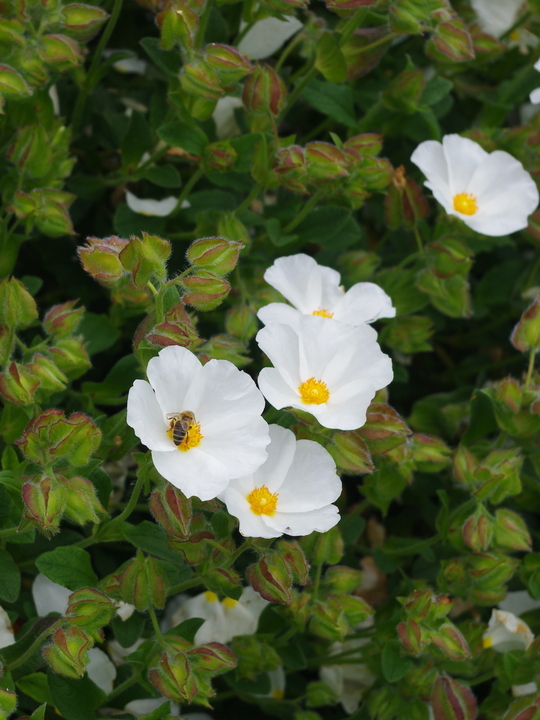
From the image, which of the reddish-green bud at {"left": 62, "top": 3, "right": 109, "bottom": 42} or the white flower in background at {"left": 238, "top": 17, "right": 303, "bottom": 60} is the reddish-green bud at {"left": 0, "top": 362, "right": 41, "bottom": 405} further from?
the white flower in background at {"left": 238, "top": 17, "right": 303, "bottom": 60}

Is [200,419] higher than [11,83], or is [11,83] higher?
[11,83]

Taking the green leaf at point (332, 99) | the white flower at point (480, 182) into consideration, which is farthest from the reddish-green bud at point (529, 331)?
the green leaf at point (332, 99)

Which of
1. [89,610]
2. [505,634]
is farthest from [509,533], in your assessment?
[89,610]

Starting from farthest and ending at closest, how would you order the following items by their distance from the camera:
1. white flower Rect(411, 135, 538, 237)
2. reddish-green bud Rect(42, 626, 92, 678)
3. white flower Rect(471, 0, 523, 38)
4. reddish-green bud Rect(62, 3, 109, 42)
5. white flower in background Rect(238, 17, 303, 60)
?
1. white flower Rect(471, 0, 523, 38)
2. white flower in background Rect(238, 17, 303, 60)
3. white flower Rect(411, 135, 538, 237)
4. reddish-green bud Rect(62, 3, 109, 42)
5. reddish-green bud Rect(42, 626, 92, 678)

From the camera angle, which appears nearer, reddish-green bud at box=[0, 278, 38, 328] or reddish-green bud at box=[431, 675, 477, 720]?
reddish-green bud at box=[0, 278, 38, 328]

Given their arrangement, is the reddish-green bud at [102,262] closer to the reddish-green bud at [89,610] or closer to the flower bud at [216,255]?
the flower bud at [216,255]

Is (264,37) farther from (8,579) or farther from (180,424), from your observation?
(8,579)

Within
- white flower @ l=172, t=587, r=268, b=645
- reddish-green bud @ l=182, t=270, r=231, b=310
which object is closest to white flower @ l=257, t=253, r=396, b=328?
reddish-green bud @ l=182, t=270, r=231, b=310
